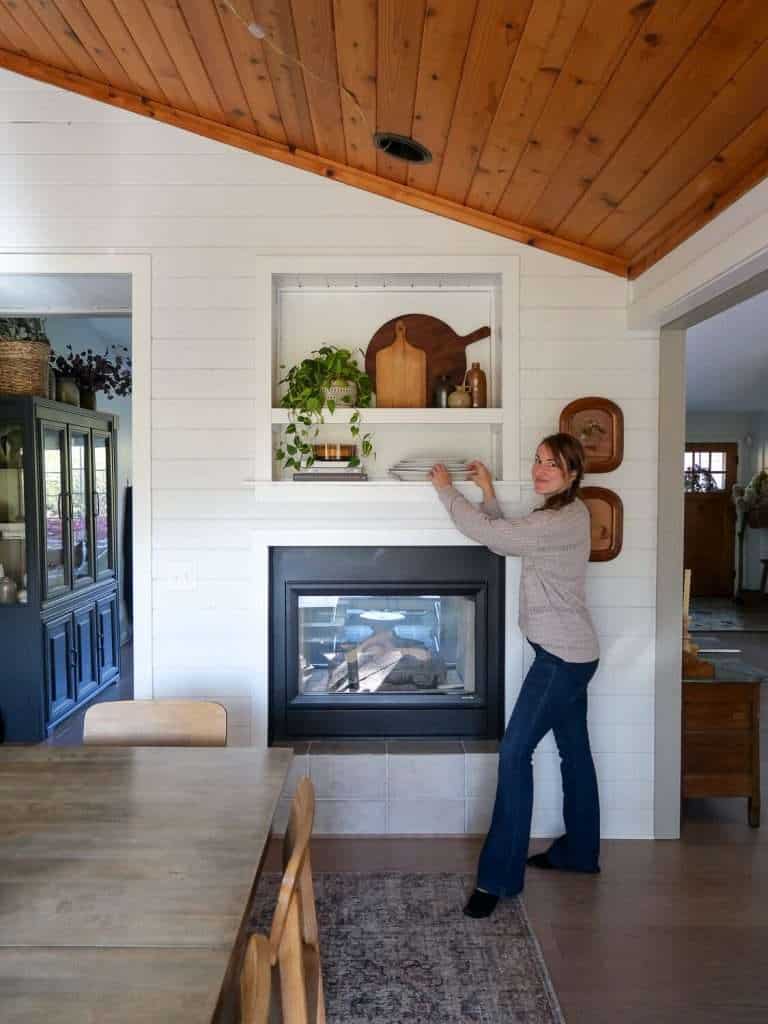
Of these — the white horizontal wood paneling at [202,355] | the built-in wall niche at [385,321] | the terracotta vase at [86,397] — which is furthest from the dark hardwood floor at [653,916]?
the terracotta vase at [86,397]

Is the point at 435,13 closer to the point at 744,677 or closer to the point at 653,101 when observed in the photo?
the point at 653,101

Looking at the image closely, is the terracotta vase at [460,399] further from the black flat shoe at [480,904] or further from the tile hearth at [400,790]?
the black flat shoe at [480,904]

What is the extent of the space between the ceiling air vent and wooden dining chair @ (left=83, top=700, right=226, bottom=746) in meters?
1.94

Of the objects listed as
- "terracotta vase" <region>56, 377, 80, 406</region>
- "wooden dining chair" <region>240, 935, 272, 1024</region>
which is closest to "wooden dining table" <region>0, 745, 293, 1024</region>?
"wooden dining chair" <region>240, 935, 272, 1024</region>

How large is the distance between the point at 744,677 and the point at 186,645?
95.9 inches

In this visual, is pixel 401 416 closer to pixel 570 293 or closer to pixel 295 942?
pixel 570 293

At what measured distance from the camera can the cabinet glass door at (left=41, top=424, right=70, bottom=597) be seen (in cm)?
427

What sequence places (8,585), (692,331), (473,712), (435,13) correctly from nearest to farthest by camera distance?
(435,13) < (473,712) < (8,585) < (692,331)

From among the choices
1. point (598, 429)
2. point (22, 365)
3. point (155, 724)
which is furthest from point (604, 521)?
point (22, 365)

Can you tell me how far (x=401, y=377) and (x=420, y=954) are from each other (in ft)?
6.94

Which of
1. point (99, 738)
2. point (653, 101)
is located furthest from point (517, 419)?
point (99, 738)

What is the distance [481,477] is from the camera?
303 centimetres

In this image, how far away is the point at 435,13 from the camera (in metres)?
1.80

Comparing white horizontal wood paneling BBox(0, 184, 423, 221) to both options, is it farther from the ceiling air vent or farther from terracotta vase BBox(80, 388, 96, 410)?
terracotta vase BBox(80, 388, 96, 410)
